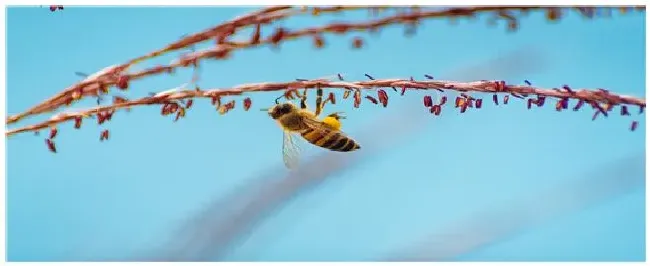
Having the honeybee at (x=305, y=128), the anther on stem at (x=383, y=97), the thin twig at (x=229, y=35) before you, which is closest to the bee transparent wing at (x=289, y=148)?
the honeybee at (x=305, y=128)

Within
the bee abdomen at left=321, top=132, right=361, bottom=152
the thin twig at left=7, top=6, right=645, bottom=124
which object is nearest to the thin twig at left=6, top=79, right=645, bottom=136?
the thin twig at left=7, top=6, right=645, bottom=124

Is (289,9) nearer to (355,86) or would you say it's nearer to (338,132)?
(355,86)

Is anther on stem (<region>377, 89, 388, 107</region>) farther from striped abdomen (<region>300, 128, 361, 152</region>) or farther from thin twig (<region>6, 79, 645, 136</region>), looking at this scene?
striped abdomen (<region>300, 128, 361, 152</region>)

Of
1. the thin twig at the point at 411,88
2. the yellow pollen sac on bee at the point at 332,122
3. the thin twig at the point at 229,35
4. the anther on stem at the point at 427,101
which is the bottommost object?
the yellow pollen sac on bee at the point at 332,122

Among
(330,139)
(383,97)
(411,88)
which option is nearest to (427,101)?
(383,97)

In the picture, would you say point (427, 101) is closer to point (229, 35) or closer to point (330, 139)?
point (330, 139)

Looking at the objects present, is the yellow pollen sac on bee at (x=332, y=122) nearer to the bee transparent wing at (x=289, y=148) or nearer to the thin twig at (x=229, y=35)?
the bee transparent wing at (x=289, y=148)
